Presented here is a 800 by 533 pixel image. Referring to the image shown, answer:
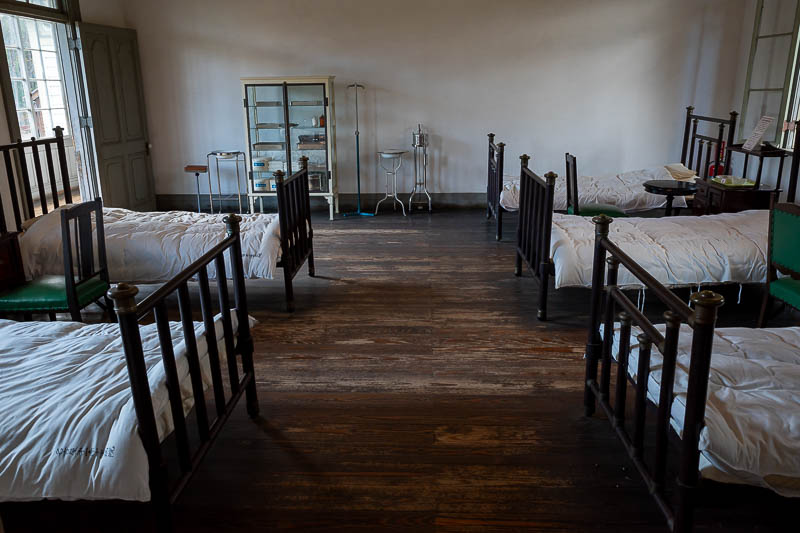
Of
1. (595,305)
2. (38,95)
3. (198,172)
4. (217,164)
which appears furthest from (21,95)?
(595,305)

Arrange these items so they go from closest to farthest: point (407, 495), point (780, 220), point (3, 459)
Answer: point (3, 459) < point (407, 495) < point (780, 220)

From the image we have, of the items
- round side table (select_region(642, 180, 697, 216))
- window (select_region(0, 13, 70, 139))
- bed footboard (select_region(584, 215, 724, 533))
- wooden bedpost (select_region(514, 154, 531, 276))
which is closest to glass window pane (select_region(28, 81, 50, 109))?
window (select_region(0, 13, 70, 139))

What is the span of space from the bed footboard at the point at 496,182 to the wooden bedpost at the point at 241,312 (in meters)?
3.38

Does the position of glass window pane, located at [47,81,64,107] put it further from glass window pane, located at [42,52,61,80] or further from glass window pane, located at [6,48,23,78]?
glass window pane, located at [6,48,23,78]

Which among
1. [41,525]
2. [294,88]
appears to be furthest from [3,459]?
[294,88]

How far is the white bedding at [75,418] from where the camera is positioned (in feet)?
5.80

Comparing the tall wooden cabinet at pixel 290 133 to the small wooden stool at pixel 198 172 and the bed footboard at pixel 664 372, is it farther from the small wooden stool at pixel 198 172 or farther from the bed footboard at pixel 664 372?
the bed footboard at pixel 664 372

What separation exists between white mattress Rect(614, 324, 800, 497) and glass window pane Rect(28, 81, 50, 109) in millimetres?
7030

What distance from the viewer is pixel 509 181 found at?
6.20m

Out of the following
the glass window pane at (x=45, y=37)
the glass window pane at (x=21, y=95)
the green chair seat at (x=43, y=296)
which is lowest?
the green chair seat at (x=43, y=296)

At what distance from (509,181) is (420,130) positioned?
1.49 m

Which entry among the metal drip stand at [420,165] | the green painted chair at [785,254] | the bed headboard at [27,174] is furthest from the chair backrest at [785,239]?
→ the bed headboard at [27,174]

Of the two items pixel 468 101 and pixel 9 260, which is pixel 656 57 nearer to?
pixel 468 101

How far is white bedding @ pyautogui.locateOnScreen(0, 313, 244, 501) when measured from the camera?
5.80ft
